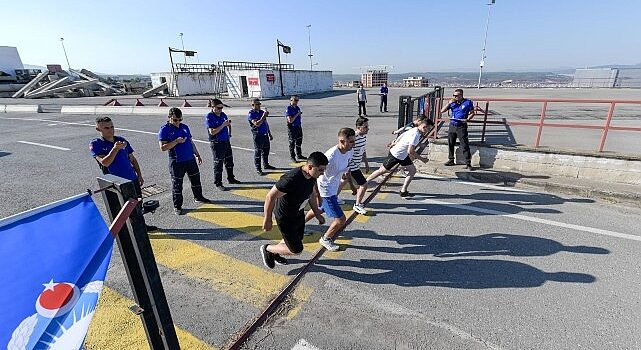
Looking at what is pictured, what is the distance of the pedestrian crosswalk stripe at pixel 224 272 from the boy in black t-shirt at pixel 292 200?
0.93ft

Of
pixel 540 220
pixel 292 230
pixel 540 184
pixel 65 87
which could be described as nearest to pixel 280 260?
pixel 292 230

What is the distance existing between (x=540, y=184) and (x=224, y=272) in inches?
253

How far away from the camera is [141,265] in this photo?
2.06m

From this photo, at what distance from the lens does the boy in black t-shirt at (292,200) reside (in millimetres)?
3414

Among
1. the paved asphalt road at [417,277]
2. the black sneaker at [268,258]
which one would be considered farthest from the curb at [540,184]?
the black sneaker at [268,258]

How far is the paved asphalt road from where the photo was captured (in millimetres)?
2953

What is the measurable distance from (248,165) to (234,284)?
5.14 metres

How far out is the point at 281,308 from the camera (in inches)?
130

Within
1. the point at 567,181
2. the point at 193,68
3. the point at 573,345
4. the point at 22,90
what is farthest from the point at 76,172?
the point at 22,90

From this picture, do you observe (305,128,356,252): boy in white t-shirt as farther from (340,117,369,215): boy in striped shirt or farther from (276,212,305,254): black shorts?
(340,117,369,215): boy in striped shirt

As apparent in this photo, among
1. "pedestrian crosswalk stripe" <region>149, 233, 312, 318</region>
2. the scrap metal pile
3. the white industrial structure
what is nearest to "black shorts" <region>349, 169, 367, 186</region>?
"pedestrian crosswalk stripe" <region>149, 233, 312, 318</region>

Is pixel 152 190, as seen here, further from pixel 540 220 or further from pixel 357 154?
pixel 540 220

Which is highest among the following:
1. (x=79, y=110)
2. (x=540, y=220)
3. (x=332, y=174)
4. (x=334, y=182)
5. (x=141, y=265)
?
(x=141, y=265)

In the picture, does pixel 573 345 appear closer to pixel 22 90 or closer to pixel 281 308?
pixel 281 308
